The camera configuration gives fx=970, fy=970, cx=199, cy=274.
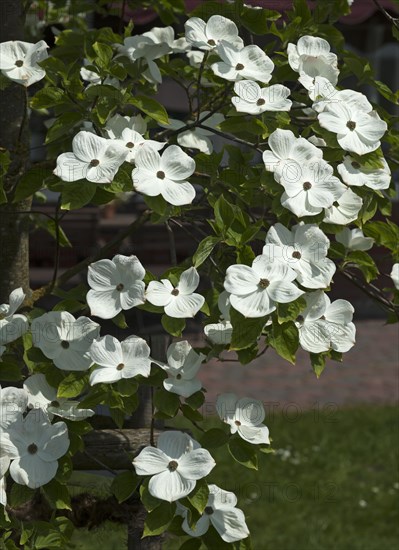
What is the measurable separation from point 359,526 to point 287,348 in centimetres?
311

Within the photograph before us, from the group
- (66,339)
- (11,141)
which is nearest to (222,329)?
(66,339)

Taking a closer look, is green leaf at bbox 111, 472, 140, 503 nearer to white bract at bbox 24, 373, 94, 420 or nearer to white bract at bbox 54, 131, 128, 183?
white bract at bbox 24, 373, 94, 420

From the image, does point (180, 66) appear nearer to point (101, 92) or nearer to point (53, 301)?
point (101, 92)

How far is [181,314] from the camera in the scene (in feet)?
6.27

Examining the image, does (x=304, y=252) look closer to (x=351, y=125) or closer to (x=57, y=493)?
(x=351, y=125)

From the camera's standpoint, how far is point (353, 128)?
2.08m

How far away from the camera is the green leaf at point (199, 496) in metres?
1.99

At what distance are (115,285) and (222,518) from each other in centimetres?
61

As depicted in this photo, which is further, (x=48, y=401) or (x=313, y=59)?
(x=313, y=59)

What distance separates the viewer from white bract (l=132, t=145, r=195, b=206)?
195 cm

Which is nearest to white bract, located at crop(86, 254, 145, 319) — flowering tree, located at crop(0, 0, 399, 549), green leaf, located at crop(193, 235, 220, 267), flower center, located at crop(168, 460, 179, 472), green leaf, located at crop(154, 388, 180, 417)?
flowering tree, located at crop(0, 0, 399, 549)

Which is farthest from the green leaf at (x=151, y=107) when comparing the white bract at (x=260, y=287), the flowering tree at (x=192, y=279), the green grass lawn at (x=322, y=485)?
the green grass lawn at (x=322, y=485)

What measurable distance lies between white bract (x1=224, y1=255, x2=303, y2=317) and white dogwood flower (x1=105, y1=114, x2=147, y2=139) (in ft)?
1.67

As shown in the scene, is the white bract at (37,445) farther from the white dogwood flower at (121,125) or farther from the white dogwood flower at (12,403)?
the white dogwood flower at (121,125)
